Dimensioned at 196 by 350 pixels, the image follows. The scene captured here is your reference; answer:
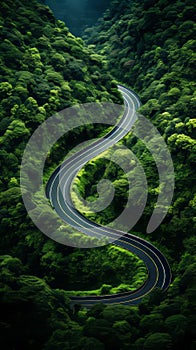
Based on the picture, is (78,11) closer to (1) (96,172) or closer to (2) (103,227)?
(1) (96,172)

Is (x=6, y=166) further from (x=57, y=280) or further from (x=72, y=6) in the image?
(x=72, y=6)

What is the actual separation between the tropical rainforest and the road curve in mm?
1183

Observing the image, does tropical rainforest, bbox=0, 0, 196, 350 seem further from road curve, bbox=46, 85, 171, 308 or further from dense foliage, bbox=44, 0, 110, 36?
dense foliage, bbox=44, 0, 110, 36

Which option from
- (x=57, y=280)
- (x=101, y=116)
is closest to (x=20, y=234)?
(x=57, y=280)

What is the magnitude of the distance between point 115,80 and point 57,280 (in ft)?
157

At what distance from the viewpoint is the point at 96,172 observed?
2943 inches

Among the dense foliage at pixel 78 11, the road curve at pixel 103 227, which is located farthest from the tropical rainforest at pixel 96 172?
the dense foliage at pixel 78 11

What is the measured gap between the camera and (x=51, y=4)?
131750 mm

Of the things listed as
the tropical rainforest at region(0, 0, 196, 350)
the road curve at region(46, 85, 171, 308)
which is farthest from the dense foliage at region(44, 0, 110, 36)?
the road curve at region(46, 85, 171, 308)

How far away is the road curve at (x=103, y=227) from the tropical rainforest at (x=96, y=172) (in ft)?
3.88

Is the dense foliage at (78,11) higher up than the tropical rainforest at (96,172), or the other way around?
the dense foliage at (78,11)

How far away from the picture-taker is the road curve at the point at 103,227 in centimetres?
5634

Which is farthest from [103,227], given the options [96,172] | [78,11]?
[78,11]

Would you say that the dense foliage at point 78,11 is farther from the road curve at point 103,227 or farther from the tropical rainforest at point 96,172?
the road curve at point 103,227
